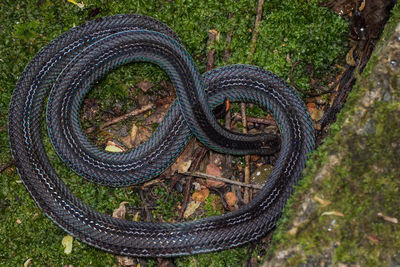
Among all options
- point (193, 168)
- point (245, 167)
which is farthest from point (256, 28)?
point (193, 168)

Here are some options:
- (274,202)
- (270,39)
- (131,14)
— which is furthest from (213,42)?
(274,202)

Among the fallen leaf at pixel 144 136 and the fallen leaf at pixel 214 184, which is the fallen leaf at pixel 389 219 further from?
the fallen leaf at pixel 144 136

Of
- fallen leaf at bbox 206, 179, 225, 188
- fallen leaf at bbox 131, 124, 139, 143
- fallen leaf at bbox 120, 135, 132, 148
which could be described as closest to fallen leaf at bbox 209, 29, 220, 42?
fallen leaf at bbox 131, 124, 139, 143

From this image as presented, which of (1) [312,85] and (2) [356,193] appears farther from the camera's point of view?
(1) [312,85]

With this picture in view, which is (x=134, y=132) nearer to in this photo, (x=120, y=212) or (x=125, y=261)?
(x=120, y=212)

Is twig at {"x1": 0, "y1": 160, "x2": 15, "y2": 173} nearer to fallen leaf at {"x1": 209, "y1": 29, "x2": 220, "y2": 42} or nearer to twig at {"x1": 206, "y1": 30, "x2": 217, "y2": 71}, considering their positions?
twig at {"x1": 206, "y1": 30, "x2": 217, "y2": 71}

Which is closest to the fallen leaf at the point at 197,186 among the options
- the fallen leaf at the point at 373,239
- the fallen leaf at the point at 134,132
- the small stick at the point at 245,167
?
the small stick at the point at 245,167

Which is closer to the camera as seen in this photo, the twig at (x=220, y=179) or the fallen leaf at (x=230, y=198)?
the twig at (x=220, y=179)
